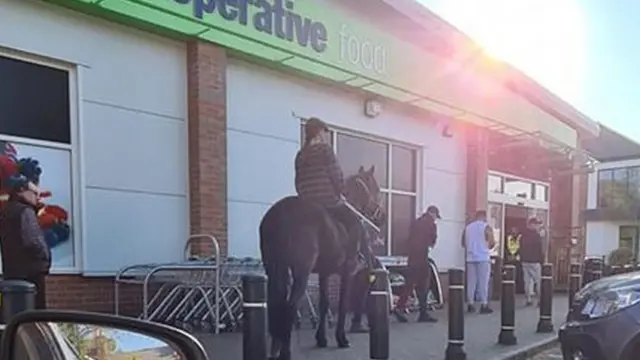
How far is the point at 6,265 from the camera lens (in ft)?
20.0

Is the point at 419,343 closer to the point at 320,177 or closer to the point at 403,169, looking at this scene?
the point at 320,177

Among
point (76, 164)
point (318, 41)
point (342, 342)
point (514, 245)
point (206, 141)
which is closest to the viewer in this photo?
point (342, 342)

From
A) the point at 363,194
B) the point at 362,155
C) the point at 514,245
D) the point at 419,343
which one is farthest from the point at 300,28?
the point at 514,245

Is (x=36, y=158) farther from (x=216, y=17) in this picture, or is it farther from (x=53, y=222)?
(x=216, y=17)

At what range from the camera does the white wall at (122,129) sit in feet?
24.5

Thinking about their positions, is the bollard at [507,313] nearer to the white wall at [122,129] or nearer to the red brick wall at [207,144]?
the red brick wall at [207,144]

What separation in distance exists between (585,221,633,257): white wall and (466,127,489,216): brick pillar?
30.9 metres

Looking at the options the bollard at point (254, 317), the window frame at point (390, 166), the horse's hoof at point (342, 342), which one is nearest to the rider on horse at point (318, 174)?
the horse's hoof at point (342, 342)

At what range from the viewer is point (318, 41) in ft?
34.1

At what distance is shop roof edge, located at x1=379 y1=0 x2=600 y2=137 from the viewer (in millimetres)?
12141

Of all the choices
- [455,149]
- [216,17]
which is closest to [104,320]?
[216,17]

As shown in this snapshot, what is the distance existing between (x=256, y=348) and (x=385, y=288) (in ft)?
5.82

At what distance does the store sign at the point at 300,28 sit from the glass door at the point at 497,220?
6469 millimetres

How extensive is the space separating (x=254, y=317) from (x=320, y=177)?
229 cm
